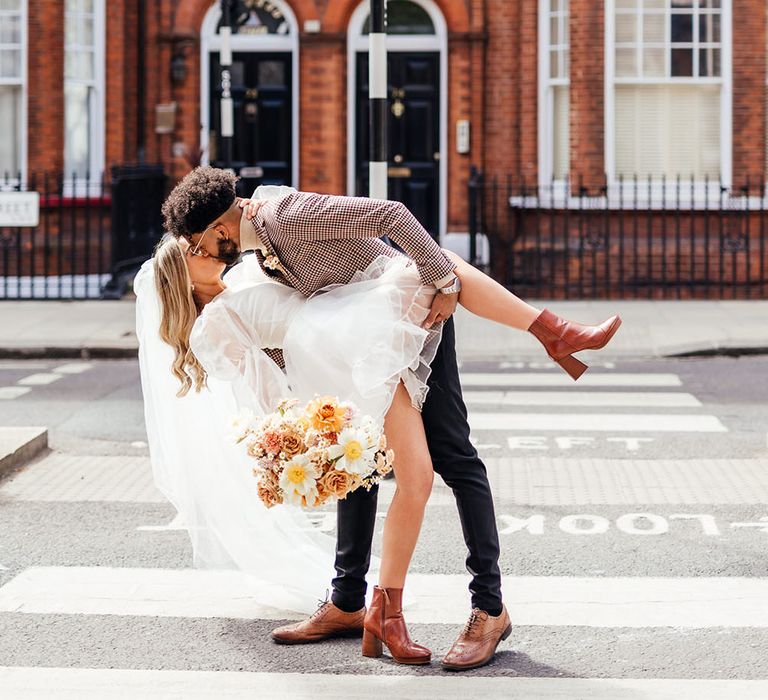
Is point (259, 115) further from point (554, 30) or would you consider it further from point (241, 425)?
point (241, 425)

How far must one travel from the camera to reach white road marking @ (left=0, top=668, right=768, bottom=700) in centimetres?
458

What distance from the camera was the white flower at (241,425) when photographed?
5020 mm

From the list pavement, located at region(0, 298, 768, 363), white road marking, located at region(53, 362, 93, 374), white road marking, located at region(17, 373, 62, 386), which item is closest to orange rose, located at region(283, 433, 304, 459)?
white road marking, located at region(17, 373, 62, 386)

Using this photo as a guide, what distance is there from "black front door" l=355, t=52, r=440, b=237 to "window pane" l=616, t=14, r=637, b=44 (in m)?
2.42

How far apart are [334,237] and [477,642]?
1.38 metres

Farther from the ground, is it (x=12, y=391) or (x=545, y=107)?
(x=545, y=107)

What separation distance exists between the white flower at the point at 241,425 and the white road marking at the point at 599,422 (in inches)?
187

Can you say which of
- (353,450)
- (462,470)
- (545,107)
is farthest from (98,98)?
(353,450)

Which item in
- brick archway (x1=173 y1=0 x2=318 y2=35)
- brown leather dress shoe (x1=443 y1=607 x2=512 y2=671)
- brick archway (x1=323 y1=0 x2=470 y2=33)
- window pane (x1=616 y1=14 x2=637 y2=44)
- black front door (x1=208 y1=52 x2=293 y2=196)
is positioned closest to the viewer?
brown leather dress shoe (x1=443 y1=607 x2=512 y2=671)

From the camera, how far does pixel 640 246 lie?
17.5 m

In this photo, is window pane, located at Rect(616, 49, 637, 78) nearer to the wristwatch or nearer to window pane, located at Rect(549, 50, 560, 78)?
window pane, located at Rect(549, 50, 560, 78)

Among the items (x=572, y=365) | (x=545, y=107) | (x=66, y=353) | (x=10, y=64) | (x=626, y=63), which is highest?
(x=10, y=64)

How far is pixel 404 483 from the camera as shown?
16.3ft

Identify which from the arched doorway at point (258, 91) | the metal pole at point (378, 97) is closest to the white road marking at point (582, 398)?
the metal pole at point (378, 97)
